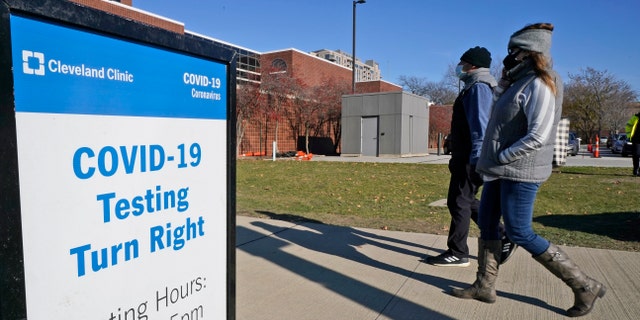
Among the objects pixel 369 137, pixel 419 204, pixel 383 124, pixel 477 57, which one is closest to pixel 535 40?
pixel 477 57

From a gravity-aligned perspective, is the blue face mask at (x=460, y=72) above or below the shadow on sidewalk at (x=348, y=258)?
above

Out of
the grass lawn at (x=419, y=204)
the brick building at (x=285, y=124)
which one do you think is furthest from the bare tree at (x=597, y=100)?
the grass lawn at (x=419, y=204)

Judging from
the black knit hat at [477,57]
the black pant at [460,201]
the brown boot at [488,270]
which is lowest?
the brown boot at [488,270]

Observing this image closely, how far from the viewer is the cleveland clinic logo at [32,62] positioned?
111 cm

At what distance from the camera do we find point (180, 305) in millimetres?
1712

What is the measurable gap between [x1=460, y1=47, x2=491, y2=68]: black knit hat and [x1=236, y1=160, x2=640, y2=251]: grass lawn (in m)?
2.37

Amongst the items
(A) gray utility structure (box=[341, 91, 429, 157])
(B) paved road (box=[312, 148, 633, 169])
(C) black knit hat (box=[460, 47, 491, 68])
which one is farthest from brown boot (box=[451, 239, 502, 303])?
(A) gray utility structure (box=[341, 91, 429, 157])

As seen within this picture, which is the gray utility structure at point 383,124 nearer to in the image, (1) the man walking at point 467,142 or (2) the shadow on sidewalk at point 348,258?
(2) the shadow on sidewalk at point 348,258

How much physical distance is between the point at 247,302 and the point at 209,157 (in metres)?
1.65

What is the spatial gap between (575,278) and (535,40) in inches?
60.9

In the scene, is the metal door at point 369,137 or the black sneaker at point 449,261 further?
the metal door at point 369,137

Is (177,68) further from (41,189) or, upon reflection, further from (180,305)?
(180,305)

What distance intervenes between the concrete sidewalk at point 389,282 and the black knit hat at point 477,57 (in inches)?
70.4

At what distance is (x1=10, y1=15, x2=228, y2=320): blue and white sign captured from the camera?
1.17 metres
